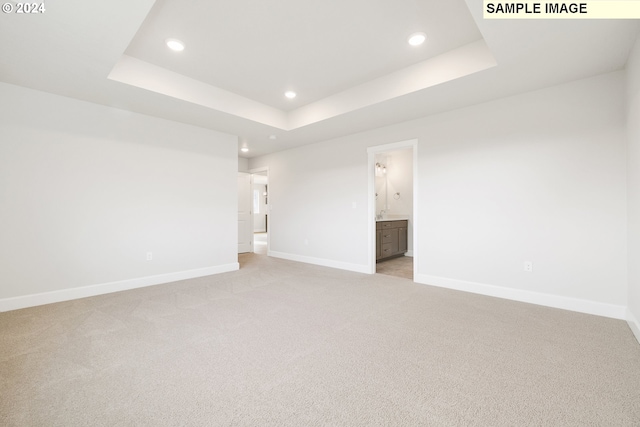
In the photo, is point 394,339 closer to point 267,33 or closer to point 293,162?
point 267,33

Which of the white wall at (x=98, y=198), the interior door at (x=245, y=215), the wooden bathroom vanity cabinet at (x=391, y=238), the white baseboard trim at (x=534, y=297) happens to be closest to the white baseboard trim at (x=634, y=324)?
the white baseboard trim at (x=534, y=297)

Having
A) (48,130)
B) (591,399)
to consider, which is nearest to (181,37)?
(48,130)

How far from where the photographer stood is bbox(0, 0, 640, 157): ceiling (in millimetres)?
2201

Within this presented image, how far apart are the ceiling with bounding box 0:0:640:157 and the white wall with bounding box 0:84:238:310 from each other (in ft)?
1.12

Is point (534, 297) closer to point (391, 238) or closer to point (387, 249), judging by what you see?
point (387, 249)

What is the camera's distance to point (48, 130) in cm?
329

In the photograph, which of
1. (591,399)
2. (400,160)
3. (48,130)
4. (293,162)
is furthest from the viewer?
(400,160)

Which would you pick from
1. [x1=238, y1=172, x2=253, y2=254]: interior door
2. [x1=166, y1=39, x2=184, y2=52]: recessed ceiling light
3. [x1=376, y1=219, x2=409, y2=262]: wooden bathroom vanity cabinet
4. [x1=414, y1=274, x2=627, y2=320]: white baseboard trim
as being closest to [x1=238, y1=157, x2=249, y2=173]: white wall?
[x1=238, y1=172, x2=253, y2=254]: interior door

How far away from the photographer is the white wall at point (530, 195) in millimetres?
2807

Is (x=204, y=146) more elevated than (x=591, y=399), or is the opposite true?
(x=204, y=146)

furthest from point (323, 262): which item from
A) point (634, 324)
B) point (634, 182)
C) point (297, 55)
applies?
point (634, 182)

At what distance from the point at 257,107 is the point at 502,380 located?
4251 mm

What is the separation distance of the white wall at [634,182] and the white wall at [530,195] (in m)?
0.22

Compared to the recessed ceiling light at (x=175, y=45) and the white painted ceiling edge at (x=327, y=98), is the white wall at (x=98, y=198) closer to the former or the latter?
the white painted ceiling edge at (x=327, y=98)
